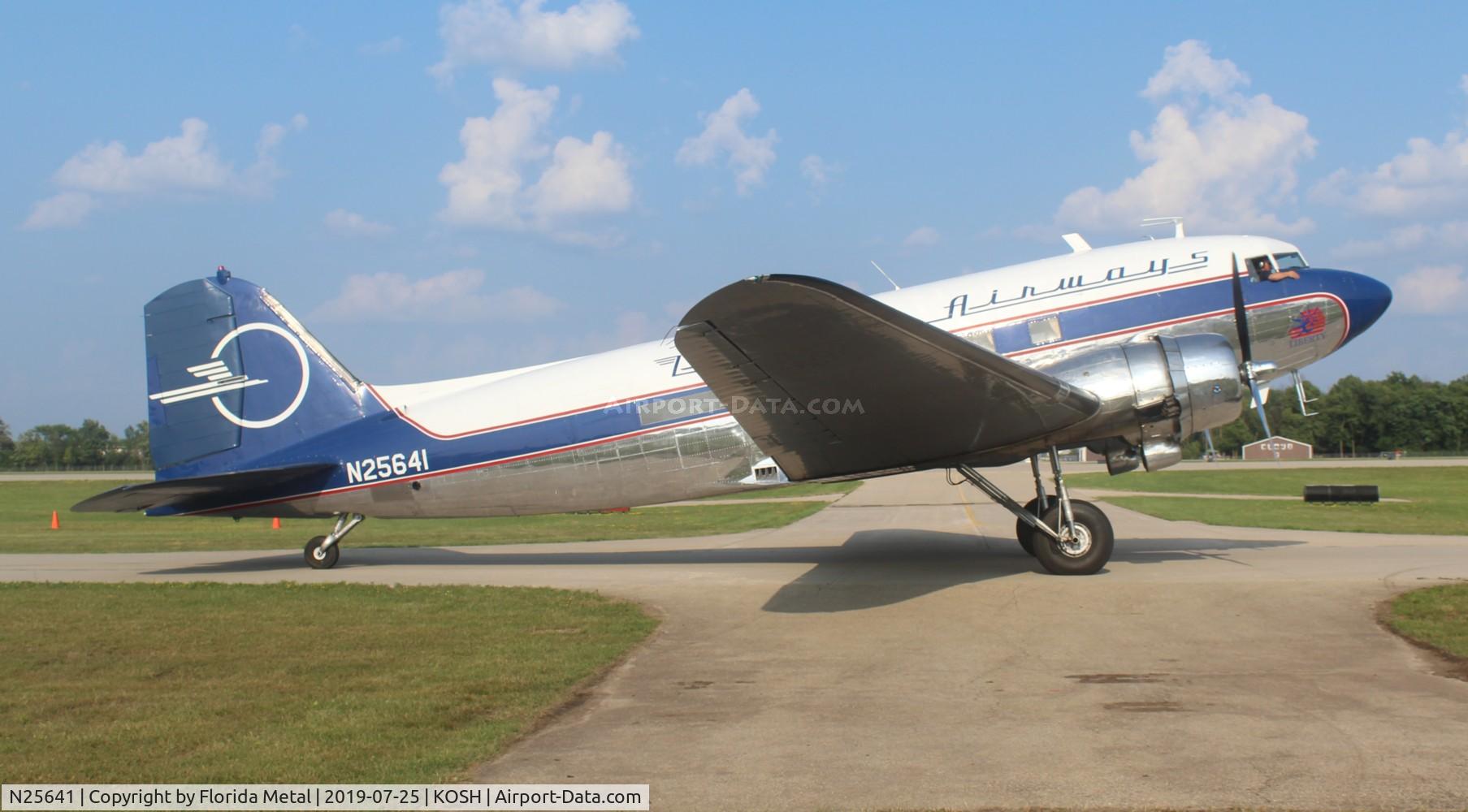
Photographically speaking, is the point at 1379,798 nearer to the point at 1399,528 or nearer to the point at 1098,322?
the point at 1098,322

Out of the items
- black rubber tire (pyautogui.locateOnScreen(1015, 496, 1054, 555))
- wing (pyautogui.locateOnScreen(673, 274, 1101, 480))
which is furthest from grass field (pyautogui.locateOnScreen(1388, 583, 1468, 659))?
black rubber tire (pyautogui.locateOnScreen(1015, 496, 1054, 555))

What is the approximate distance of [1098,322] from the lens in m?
12.8

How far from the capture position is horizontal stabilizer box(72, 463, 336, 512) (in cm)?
1367

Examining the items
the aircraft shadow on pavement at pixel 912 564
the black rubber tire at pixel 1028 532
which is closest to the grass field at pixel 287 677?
the aircraft shadow on pavement at pixel 912 564

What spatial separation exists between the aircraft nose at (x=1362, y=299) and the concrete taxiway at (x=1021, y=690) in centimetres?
305

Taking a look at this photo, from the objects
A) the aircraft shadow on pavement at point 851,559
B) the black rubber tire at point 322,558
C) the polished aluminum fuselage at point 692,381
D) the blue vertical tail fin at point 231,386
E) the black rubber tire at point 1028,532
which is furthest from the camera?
the black rubber tire at point 322,558

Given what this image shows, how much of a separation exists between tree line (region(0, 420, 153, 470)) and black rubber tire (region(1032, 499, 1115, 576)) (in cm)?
14031

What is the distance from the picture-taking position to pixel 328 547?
15641 millimetres

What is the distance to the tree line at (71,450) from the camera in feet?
442

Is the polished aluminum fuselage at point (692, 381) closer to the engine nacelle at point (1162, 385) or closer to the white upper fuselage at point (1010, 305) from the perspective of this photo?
the white upper fuselage at point (1010, 305)

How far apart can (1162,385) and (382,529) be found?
21.9 m

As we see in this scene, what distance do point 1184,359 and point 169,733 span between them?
10.6 metres

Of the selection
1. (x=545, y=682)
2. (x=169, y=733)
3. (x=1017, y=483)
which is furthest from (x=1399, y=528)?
(x=1017, y=483)

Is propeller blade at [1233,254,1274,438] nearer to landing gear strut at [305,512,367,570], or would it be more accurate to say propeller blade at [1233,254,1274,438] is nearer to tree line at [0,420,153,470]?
landing gear strut at [305,512,367,570]
